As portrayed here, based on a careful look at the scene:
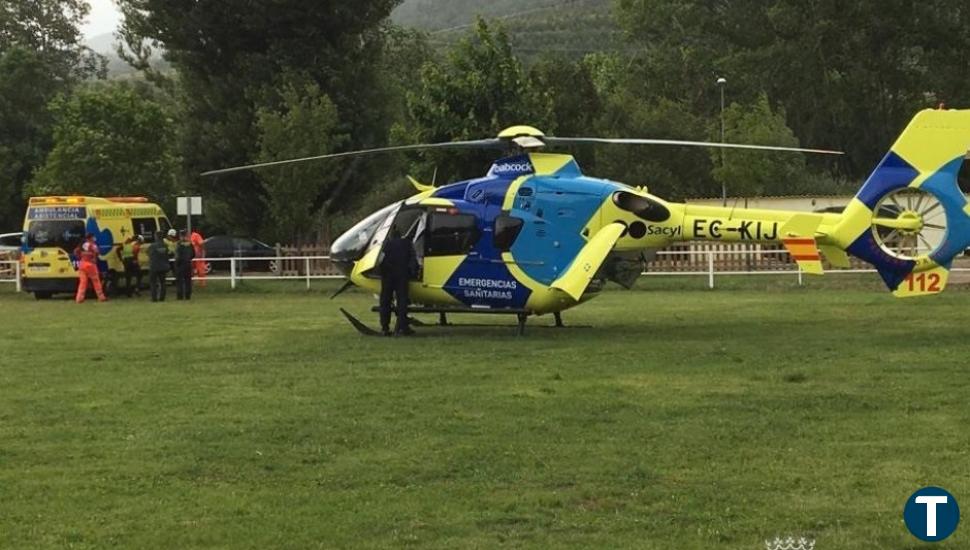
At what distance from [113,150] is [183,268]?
452 inches

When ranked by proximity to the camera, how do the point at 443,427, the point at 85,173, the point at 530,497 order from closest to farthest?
the point at 530,497 → the point at 443,427 → the point at 85,173

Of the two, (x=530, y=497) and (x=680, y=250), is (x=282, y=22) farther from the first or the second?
(x=530, y=497)

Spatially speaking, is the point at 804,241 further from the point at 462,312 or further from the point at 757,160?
the point at 757,160

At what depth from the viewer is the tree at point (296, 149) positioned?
33750 mm

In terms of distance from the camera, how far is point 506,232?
1700 centimetres

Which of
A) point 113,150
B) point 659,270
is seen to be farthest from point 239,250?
point 659,270

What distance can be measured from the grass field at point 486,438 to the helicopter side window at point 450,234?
135 centimetres

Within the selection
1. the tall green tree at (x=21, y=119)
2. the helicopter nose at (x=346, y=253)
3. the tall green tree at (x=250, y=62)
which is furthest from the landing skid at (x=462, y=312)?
the tall green tree at (x=21, y=119)

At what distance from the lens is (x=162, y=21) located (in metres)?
37.7

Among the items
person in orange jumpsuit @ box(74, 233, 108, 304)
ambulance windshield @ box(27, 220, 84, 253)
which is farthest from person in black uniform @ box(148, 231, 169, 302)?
ambulance windshield @ box(27, 220, 84, 253)

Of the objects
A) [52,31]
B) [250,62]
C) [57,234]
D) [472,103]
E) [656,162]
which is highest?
[52,31]

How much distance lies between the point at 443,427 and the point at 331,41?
30940 mm

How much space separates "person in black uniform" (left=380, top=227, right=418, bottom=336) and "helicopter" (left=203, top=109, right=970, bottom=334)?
0.67 ft

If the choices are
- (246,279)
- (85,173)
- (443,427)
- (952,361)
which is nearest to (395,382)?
(443,427)
